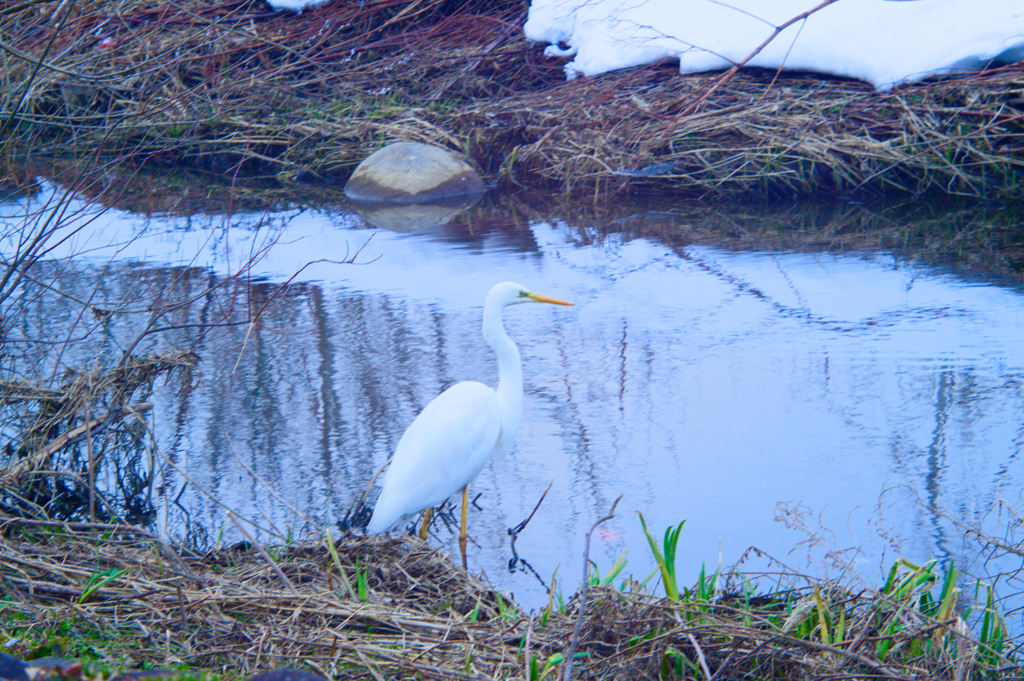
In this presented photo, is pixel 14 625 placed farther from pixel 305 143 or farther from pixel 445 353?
pixel 305 143

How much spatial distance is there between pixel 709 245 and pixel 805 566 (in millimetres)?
4147

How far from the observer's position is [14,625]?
7.96ft

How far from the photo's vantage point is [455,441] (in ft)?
11.1

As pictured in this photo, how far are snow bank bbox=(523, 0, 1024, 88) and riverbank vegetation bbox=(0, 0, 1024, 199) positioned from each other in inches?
8.4

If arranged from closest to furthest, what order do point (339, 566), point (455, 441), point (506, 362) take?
point (339, 566)
point (455, 441)
point (506, 362)

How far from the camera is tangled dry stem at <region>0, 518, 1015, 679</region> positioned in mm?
2299

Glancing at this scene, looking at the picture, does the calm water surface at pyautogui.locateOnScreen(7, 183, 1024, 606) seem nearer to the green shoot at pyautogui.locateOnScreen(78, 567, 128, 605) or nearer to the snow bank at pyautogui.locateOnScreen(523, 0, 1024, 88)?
the green shoot at pyautogui.locateOnScreen(78, 567, 128, 605)

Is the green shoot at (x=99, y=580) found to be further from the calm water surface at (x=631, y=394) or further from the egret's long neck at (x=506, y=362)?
the egret's long neck at (x=506, y=362)

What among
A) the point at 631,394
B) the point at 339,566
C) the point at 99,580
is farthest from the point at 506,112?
the point at 99,580

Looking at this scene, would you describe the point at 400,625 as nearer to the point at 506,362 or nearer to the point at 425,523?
the point at 425,523

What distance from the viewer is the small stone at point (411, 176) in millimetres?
8969

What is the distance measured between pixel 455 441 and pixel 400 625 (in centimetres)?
96

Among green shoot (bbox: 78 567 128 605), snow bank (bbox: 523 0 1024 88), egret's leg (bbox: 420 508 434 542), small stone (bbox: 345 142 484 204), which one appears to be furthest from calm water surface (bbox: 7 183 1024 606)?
snow bank (bbox: 523 0 1024 88)

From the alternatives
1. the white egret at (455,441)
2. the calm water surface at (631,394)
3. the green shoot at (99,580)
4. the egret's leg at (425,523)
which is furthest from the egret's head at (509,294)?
the green shoot at (99,580)
